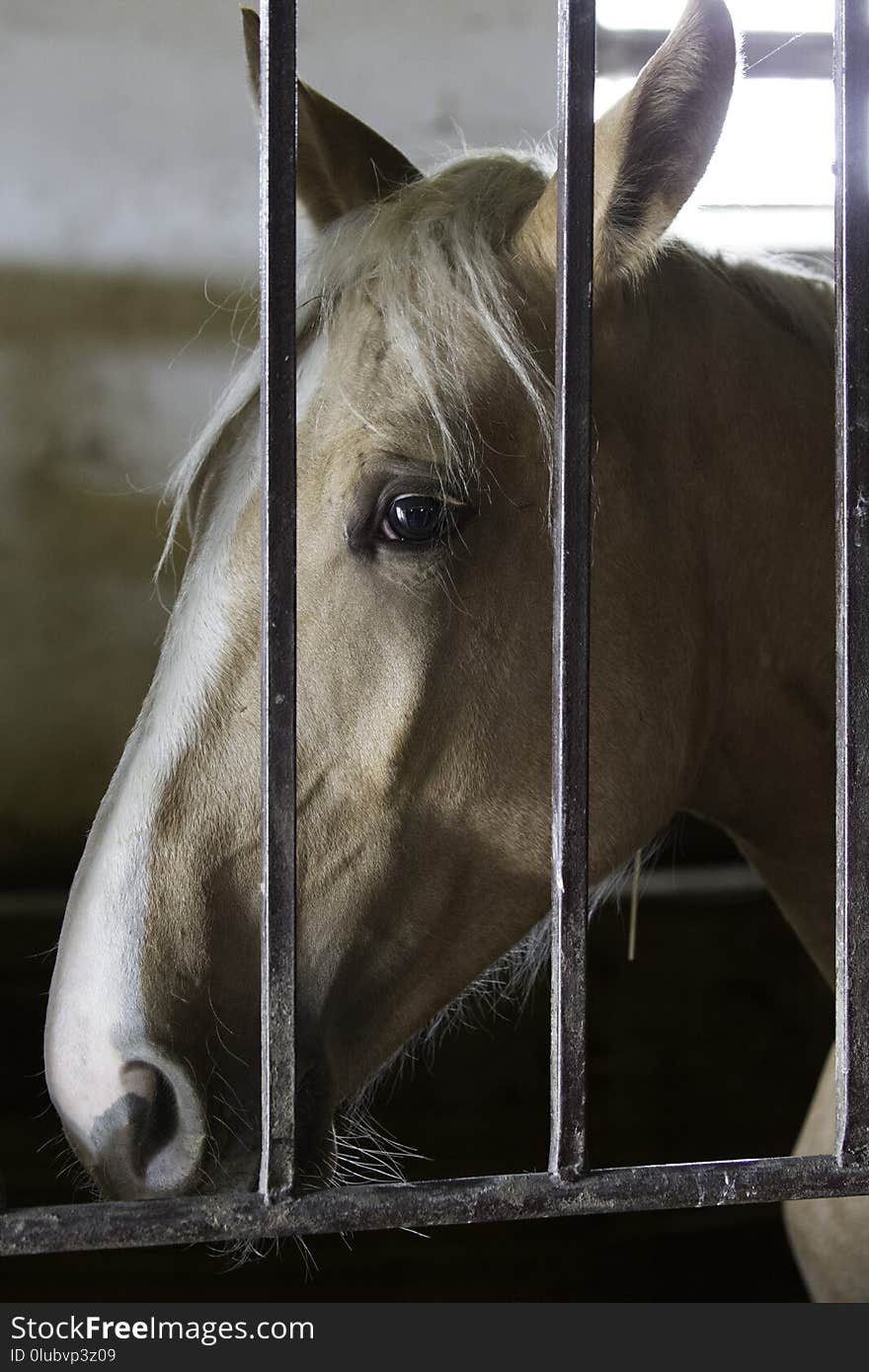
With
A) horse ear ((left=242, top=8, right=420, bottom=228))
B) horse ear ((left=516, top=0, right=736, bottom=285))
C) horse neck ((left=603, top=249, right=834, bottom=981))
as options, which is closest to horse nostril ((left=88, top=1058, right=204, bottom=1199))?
horse neck ((left=603, top=249, right=834, bottom=981))

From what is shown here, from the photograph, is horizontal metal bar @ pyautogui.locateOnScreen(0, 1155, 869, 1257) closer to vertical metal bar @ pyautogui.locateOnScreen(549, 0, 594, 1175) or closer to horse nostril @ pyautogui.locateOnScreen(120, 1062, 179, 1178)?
vertical metal bar @ pyautogui.locateOnScreen(549, 0, 594, 1175)

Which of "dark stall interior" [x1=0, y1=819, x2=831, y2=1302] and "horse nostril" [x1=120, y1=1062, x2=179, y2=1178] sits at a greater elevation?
"horse nostril" [x1=120, y1=1062, x2=179, y2=1178]

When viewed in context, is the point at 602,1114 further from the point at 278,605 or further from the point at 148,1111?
the point at 278,605

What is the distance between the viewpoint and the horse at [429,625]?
87 centimetres

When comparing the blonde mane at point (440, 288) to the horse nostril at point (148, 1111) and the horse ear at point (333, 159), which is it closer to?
the horse ear at point (333, 159)

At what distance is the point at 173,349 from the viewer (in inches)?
122

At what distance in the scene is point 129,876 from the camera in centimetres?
87

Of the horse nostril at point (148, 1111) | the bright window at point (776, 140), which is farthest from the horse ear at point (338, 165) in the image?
the bright window at point (776, 140)

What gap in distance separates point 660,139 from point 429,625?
0.41 metres

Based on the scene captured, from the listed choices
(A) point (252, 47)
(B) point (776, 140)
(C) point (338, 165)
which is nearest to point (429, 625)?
(C) point (338, 165)

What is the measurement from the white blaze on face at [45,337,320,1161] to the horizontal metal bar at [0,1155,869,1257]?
17 cm

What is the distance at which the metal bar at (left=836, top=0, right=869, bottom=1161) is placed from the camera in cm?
77

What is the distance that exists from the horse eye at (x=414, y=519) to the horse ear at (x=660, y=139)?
25cm
